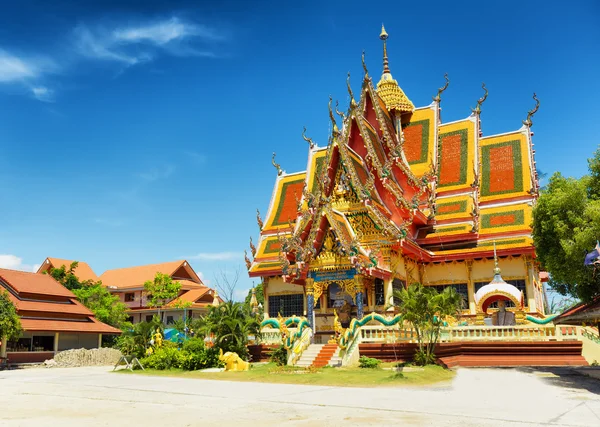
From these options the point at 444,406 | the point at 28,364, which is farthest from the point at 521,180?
the point at 28,364

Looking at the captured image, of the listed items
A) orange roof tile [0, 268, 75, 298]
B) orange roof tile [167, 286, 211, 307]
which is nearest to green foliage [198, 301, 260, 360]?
orange roof tile [0, 268, 75, 298]

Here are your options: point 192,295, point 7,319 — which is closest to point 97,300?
point 192,295

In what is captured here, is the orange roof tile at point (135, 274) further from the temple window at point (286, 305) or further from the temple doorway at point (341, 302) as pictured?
the temple doorway at point (341, 302)

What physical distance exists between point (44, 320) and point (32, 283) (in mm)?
3182

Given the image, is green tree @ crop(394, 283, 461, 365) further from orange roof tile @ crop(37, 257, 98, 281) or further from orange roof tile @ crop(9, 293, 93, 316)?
orange roof tile @ crop(37, 257, 98, 281)

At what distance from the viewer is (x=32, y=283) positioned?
101ft

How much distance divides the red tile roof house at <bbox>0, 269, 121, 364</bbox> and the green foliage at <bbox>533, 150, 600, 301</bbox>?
23.9 metres

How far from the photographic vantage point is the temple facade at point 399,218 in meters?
19.4

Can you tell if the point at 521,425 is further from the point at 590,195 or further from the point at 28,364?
the point at 28,364

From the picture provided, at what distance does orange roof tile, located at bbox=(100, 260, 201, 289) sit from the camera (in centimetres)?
5034

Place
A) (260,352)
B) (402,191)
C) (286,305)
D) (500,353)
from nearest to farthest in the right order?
(500,353)
(260,352)
(402,191)
(286,305)

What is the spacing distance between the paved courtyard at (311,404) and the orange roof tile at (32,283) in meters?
17.1

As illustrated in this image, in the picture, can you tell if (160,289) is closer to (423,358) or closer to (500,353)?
(423,358)

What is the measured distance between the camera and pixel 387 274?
63.7 feet
